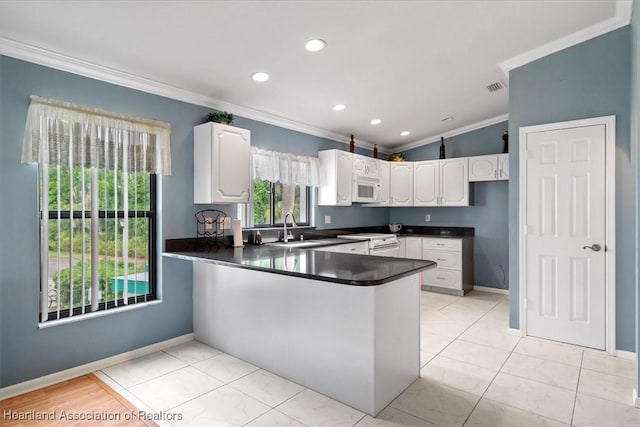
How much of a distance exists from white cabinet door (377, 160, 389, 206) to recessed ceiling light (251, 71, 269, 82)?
2.87 metres

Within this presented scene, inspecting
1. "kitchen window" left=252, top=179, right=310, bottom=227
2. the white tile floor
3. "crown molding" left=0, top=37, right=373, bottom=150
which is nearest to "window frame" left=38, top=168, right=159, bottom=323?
the white tile floor

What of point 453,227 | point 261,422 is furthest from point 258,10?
point 453,227

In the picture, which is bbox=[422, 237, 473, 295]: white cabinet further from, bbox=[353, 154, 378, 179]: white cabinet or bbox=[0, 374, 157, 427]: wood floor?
bbox=[0, 374, 157, 427]: wood floor

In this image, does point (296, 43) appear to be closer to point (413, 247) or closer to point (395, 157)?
point (395, 157)

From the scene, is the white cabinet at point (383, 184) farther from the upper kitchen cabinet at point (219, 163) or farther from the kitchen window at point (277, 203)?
the upper kitchen cabinet at point (219, 163)

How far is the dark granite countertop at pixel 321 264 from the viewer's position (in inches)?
Result: 78.8

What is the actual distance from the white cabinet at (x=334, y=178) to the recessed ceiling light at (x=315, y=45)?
6.70 feet

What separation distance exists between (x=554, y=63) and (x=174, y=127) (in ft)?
12.1

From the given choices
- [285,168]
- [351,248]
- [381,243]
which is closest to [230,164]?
[285,168]

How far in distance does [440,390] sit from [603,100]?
9.54ft

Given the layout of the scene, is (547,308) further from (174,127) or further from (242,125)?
(174,127)

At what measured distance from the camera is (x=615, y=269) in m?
3.08

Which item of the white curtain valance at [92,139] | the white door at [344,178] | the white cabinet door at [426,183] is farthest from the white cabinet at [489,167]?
the white curtain valance at [92,139]

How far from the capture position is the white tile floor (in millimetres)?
2133
